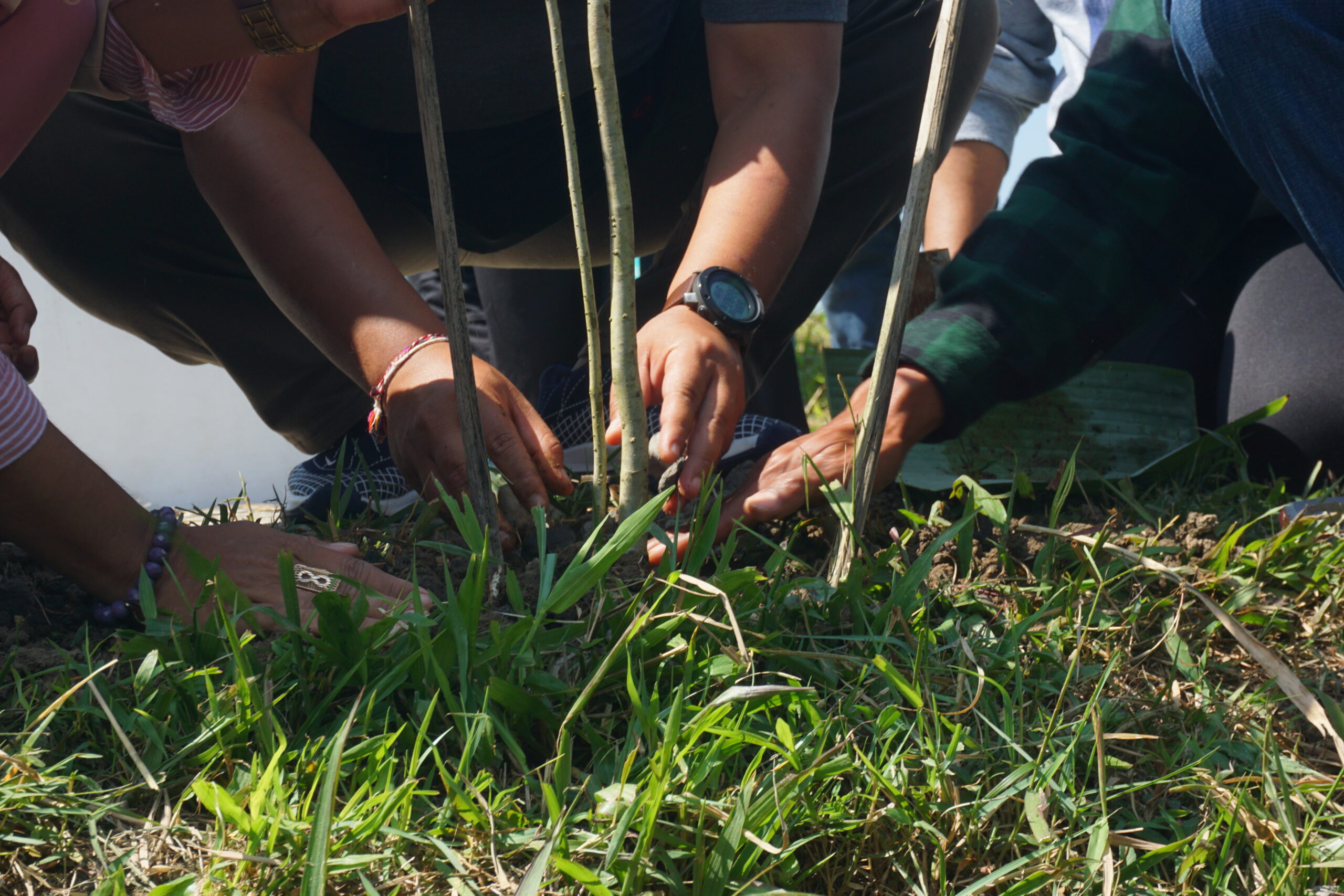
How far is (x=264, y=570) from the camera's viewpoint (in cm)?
100

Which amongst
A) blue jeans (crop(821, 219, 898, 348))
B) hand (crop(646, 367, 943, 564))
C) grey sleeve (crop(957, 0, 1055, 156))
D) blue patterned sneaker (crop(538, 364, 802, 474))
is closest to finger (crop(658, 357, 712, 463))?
hand (crop(646, 367, 943, 564))

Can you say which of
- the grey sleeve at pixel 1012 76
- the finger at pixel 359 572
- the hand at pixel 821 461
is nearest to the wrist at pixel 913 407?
the hand at pixel 821 461

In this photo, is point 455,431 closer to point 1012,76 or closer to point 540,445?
point 540,445

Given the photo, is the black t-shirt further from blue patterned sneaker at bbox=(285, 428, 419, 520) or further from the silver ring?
the silver ring

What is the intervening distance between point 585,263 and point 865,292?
7.37 feet

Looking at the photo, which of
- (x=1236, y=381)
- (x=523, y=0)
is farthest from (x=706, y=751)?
(x=1236, y=381)

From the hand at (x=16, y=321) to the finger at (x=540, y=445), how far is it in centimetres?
57

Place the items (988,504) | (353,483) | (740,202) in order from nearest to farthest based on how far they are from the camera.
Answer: (988,504), (740,202), (353,483)

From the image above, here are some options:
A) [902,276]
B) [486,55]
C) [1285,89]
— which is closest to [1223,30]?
[1285,89]

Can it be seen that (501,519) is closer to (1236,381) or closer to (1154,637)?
(1154,637)

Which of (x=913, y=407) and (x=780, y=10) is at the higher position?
(x=780, y=10)

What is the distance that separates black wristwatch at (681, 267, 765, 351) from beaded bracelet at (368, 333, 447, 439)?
302 mm

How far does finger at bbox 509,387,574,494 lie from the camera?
109 centimetres

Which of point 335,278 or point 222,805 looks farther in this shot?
point 335,278
